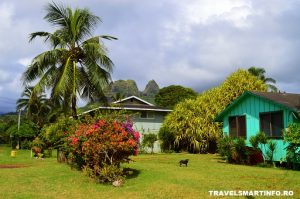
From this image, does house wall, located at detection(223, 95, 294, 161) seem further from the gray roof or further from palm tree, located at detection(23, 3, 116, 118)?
palm tree, located at detection(23, 3, 116, 118)

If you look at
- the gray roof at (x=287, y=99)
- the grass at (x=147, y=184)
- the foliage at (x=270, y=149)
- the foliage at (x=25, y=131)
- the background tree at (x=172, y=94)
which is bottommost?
the grass at (x=147, y=184)

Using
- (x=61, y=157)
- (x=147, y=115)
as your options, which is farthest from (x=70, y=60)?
(x=147, y=115)

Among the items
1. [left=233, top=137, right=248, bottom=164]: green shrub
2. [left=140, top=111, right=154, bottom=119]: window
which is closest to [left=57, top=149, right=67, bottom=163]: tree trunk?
[left=233, top=137, right=248, bottom=164]: green shrub

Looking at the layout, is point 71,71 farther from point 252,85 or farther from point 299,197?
point 252,85

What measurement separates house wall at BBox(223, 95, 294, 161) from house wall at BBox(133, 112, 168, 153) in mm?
13626

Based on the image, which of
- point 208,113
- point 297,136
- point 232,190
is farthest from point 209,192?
point 208,113

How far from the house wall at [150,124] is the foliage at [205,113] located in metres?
3.85

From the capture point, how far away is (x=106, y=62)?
65.7 ft

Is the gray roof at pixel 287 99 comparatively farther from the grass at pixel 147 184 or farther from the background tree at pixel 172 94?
the background tree at pixel 172 94

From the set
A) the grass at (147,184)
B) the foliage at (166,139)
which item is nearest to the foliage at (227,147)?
the grass at (147,184)

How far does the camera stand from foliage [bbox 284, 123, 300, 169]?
1510 centimetres

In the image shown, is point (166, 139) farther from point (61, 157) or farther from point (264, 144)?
point (264, 144)

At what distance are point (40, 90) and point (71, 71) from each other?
1887mm

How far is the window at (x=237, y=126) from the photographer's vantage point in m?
19.8
